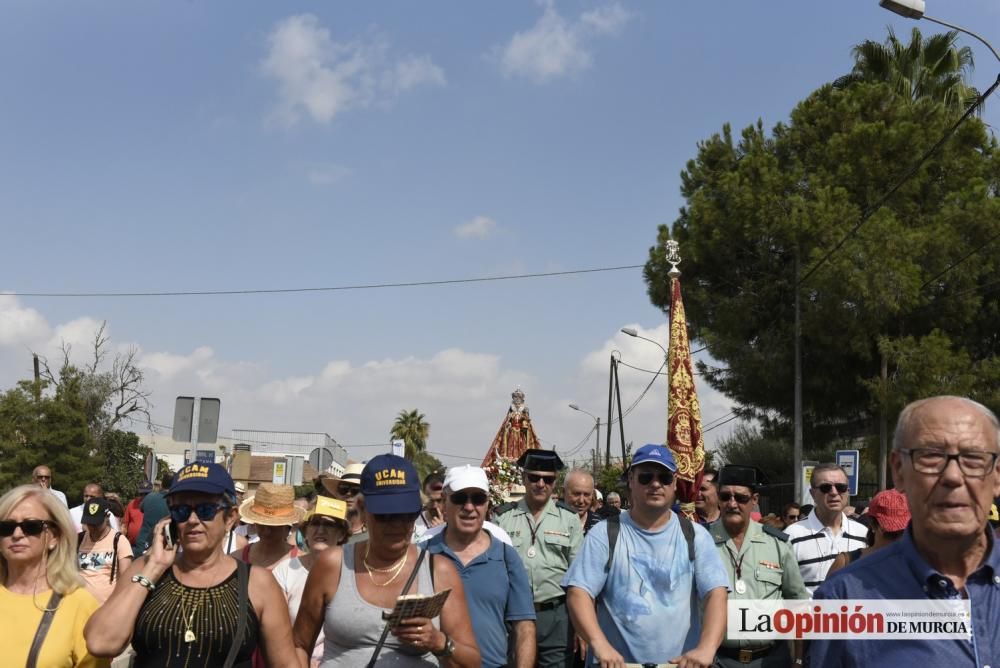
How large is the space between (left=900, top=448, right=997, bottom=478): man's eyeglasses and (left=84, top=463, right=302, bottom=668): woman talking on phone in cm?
237

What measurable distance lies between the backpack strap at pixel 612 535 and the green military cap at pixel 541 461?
2060mm

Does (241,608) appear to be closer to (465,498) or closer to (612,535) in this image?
(465,498)

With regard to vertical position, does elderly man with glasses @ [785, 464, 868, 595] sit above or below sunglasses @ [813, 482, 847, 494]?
below

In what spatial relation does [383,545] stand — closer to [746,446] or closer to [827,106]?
[827,106]

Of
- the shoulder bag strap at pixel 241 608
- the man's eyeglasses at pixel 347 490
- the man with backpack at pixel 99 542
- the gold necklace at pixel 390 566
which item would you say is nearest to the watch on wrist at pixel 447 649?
the gold necklace at pixel 390 566

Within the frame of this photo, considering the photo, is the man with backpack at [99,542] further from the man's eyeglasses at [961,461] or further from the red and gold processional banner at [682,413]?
→ the red and gold processional banner at [682,413]

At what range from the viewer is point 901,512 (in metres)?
5.40

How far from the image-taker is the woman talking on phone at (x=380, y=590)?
385 centimetres

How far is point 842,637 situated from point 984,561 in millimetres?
401

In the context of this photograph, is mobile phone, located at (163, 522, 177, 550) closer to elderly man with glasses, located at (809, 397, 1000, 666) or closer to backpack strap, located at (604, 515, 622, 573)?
backpack strap, located at (604, 515, 622, 573)

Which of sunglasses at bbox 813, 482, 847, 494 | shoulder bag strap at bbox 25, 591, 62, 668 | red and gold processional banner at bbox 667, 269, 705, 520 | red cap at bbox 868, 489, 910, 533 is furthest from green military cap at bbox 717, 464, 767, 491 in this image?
red and gold processional banner at bbox 667, 269, 705, 520

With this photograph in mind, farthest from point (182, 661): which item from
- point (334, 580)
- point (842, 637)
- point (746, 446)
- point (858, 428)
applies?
point (746, 446)

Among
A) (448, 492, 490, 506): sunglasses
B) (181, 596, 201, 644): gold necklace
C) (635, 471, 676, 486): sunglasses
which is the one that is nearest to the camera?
(181, 596, 201, 644): gold necklace

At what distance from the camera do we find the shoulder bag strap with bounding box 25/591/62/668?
3992 millimetres
